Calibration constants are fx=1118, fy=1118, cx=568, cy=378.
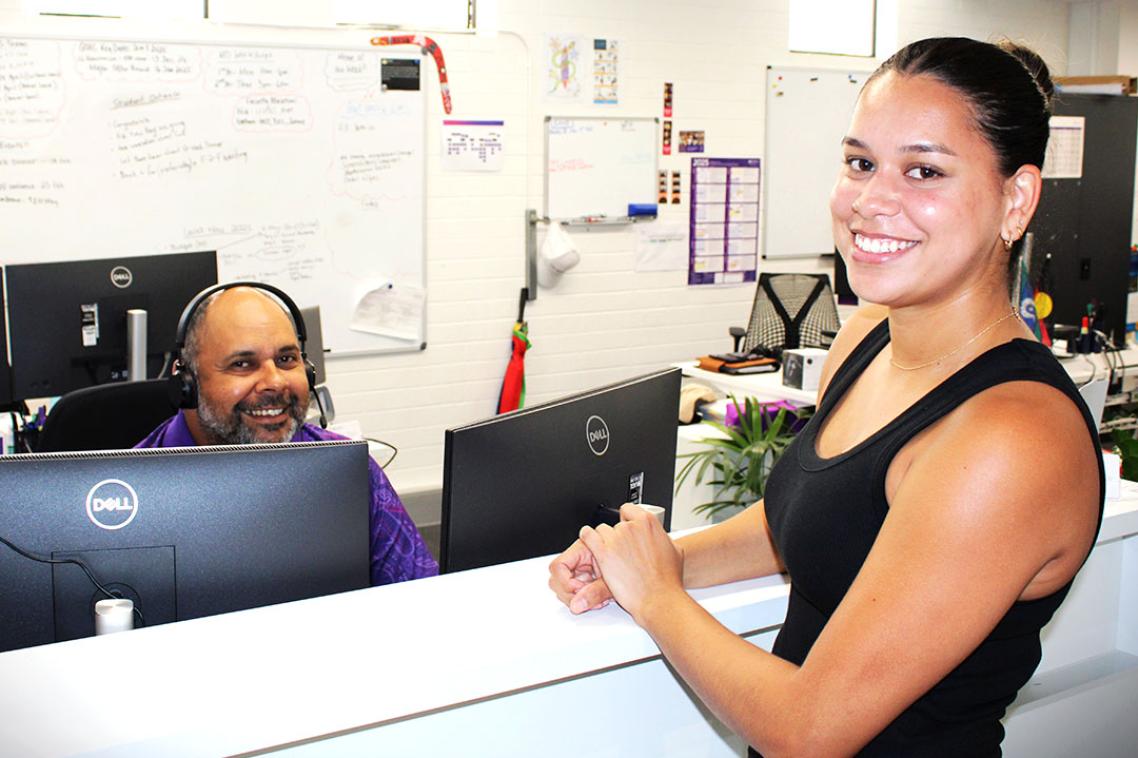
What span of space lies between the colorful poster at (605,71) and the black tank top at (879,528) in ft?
14.7

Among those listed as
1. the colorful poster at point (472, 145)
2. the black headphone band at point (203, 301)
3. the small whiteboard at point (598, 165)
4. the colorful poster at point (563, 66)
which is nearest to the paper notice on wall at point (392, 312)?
the colorful poster at point (472, 145)

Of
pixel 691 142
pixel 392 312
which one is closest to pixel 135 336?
pixel 392 312

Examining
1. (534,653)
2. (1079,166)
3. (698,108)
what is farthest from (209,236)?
(534,653)

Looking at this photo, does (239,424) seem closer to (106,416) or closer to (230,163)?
(106,416)

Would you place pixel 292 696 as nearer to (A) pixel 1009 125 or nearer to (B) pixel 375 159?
(A) pixel 1009 125

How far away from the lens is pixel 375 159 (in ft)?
16.1

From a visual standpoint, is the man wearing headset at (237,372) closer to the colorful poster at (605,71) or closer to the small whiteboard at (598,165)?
the small whiteboard at (598,165)

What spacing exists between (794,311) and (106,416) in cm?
329

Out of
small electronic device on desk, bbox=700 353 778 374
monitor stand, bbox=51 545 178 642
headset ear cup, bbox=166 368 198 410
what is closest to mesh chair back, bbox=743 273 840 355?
small electronic device on desk, bbox=700 353 778 374

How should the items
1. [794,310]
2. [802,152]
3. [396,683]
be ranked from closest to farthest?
1. [396,683]
2. [794,310]
3. [802,152]

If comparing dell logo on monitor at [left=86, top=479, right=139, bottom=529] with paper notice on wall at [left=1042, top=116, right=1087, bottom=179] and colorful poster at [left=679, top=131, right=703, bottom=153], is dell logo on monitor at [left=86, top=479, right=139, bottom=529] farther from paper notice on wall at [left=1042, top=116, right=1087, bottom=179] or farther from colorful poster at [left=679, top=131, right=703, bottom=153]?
colorful poster at [left=679, top=131, right=703, bottom=153]

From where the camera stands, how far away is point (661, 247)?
5793 millimetres

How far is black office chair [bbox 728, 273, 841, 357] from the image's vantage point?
5176 millimetres

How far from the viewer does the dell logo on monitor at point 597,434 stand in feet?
5.08
